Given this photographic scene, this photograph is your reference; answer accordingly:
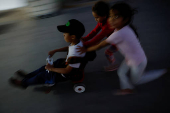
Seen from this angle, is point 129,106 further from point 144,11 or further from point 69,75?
point 144,11

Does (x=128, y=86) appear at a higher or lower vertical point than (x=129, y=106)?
higher

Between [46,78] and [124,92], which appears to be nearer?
[46,78]

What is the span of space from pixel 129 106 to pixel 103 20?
4.00 feet

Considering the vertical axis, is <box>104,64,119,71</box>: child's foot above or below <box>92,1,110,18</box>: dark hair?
below

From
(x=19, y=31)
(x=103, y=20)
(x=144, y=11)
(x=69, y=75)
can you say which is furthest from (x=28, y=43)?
(x=144, y=11)

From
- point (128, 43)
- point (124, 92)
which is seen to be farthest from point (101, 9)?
point (124, 92)

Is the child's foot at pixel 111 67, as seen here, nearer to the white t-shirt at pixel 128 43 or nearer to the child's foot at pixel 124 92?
the child's foot at pixel 124 92

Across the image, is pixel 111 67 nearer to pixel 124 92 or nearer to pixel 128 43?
pixel 124 92

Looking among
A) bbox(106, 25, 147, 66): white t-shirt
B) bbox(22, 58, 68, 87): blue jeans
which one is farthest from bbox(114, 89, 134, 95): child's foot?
bbox(22, 58, 68, 87): blue jeans

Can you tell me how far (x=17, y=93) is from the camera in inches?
79.6

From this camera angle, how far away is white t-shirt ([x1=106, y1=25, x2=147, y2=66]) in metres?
1.23

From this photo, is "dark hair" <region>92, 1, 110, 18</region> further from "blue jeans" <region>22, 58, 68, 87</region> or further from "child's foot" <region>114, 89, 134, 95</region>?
"child's foot" <region>114, 89, 134, 95</region>

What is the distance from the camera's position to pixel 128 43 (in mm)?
1273

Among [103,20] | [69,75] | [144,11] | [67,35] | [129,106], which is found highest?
[144,11]
